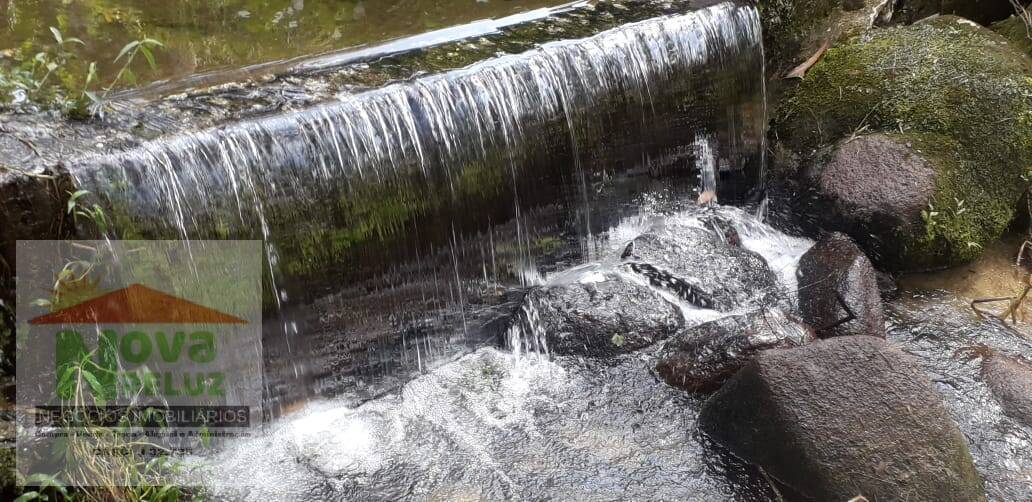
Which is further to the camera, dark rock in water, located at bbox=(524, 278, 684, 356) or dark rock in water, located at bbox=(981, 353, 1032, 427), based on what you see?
dark rock in water, located at bbox=(524, 278, 684, 356)

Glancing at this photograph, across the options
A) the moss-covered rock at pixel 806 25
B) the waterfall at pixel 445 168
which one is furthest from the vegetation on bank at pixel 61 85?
the moss-covered rock at pixel 806 25

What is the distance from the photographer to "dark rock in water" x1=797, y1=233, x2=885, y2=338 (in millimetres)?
4703

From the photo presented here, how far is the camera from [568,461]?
3984 millimetres

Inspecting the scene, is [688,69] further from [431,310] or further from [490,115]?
[431,310]

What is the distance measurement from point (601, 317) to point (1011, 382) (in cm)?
243

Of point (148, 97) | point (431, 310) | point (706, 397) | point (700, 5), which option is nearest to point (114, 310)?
point (148, 97)

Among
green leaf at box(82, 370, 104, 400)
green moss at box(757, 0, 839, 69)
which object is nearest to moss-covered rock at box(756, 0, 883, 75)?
green moss at box(757, 0, 839, 69)

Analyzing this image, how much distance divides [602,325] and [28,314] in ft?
10.2

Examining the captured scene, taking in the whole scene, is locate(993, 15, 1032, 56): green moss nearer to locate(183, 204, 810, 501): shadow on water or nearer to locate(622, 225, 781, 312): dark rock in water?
locate(622, 225, 781, 312): dark rock in water

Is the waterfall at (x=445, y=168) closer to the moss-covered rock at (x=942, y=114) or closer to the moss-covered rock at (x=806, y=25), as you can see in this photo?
the moss-covered rock at (x=806, y=25)

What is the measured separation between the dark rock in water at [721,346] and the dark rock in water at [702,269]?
0.61 m

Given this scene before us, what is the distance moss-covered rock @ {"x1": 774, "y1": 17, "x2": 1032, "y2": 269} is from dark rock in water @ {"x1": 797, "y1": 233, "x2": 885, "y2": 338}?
1.58 feet

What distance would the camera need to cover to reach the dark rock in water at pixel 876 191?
530cm

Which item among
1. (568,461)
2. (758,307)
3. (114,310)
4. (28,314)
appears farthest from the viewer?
(758,307)
